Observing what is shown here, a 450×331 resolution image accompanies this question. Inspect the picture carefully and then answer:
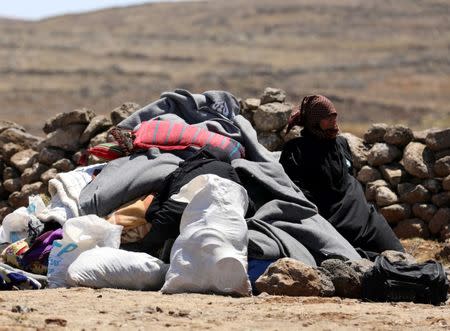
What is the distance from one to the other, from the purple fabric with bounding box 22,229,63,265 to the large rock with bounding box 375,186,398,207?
132 inches

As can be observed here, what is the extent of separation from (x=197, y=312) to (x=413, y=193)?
13.9 ft

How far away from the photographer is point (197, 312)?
5551mm

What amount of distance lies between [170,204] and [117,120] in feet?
10.4

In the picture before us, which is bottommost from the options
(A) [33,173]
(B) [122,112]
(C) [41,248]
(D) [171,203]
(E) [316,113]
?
(A) [33,173]

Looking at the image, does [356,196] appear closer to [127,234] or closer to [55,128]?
[127,234]

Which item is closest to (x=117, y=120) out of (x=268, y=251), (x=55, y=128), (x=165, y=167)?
(x=55, y=128)

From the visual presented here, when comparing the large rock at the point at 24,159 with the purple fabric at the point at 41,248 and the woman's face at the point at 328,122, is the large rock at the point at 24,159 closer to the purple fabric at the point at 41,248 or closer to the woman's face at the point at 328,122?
the purple fabric at the point at 41,248

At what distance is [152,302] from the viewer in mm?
5836

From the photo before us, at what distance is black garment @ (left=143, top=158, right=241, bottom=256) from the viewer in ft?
22.0

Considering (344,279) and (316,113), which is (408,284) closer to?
(344,279)

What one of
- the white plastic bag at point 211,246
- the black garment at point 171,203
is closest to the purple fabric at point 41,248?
the black garment at point 171,203

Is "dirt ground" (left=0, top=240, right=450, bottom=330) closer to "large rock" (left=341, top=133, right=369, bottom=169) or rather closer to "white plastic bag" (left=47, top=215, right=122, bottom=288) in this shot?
"white plastic bag" (left=47, top=215, right=122, bottom=288)

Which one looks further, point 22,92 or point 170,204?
point 22,92

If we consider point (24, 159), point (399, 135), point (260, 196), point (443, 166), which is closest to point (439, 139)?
point (443, 166)
